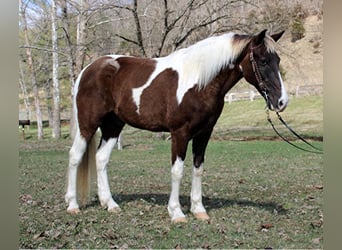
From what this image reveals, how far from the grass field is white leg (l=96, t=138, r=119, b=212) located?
78mm

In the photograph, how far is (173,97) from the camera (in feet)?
8.30

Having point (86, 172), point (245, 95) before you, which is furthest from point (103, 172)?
point (245, 95)

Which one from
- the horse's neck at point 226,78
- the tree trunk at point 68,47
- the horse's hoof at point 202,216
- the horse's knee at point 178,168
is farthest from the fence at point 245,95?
the horse's hoof at point 202,216

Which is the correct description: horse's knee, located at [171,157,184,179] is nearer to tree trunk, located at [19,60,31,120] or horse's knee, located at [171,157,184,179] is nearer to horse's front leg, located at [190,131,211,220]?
horse's front leg, located at [190,131,211,220]

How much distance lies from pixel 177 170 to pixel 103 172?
58 cm

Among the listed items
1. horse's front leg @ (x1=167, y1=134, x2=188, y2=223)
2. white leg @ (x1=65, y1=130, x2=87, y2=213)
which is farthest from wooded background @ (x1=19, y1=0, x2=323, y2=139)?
horse's front leg @ (x1=167, y1=134, x2=188, y2=223)

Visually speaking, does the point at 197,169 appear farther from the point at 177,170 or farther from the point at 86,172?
the point at 86,172

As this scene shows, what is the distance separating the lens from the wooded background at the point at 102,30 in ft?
10.0

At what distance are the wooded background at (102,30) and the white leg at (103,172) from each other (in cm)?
35

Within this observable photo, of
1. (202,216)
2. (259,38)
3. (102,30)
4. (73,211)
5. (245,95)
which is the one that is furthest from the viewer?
(102,30)

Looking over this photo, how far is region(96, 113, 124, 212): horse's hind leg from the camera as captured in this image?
9.30 feet

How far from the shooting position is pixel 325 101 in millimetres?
2723
